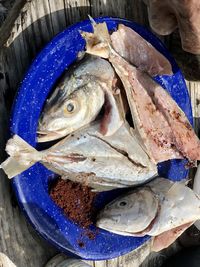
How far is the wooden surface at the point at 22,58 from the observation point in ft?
8.00

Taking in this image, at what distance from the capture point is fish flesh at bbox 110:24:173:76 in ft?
8.39

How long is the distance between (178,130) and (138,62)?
0.34 m

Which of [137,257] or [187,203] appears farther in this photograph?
[137,257]

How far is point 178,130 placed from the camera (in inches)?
106

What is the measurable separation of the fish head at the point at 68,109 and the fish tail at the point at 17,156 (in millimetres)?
104

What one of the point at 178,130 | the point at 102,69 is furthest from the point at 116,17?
the point at 178,130

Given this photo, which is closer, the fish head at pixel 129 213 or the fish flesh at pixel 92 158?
the fish flesh at pixel 92 158

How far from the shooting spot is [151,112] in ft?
8.48

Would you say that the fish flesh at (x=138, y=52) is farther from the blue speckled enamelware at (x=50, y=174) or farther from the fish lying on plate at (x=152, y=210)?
the fish lying on plate at (x=152, y=210)

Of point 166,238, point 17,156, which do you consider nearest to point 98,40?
point 17,156

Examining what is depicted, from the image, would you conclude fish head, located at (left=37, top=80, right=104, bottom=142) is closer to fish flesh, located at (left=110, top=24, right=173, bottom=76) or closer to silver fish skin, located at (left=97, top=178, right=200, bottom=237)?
fish flesh, located at (left=110, top=24, right=173, bottom=76)

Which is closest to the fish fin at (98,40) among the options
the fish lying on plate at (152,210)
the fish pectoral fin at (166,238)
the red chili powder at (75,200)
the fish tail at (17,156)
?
the fish tail at (17,156)

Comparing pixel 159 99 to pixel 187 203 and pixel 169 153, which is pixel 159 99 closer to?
pixel 169 153

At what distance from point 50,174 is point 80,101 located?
338mm
